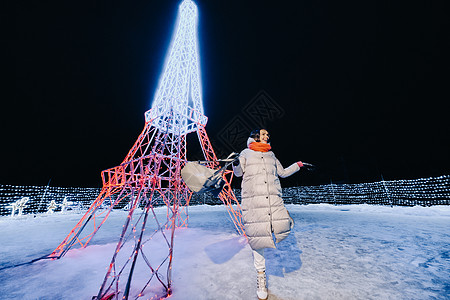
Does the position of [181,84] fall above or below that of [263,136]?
above

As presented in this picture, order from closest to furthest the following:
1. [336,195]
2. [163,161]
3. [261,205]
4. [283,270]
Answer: [261,205] < [283,270] < [163,161] < [336,195]

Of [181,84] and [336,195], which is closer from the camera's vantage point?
[181,84]

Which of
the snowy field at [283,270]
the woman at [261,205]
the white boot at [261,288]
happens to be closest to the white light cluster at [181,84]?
the woman at [261,205]

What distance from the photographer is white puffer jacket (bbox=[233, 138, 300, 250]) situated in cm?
191

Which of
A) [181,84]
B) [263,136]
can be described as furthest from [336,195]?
[181,84]

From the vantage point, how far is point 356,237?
430 centimetres

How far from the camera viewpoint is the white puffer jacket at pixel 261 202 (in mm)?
1906

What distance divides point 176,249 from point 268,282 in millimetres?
2209

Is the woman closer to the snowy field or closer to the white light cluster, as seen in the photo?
the snowy field

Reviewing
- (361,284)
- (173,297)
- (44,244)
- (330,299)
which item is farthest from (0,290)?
(361,284)

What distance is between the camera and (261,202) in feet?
6.54

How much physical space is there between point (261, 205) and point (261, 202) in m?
0.03

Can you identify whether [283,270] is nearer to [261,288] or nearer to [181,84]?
[261,288]

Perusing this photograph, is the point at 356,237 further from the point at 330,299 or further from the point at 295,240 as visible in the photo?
the point at 330,299
